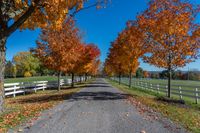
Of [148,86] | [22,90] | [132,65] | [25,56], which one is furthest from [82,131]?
[25,56]

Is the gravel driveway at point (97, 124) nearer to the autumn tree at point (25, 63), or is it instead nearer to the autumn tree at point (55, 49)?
the autumn tree at point (55, 49)

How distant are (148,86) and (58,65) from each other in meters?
11.2

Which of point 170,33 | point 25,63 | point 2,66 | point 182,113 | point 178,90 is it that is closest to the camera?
point 2,66

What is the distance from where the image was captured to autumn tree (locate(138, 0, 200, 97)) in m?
16.2

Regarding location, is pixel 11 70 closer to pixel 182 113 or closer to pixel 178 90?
pixel 178 90

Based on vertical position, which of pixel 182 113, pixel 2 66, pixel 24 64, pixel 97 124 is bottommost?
pixel 182 113

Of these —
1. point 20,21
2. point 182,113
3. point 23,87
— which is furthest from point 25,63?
point 182,113

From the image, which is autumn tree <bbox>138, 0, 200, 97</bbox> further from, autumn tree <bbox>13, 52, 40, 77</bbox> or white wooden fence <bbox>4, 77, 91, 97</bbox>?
autumn tree <bbox>13, 52, 40, 77</bbox>

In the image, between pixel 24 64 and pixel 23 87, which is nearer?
pixel 23 87

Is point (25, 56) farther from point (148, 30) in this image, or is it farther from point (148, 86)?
point (148, 30)

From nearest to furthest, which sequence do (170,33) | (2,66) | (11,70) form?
(2,66), (170,33), (11,70)

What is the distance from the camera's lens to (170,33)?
16.2 meters

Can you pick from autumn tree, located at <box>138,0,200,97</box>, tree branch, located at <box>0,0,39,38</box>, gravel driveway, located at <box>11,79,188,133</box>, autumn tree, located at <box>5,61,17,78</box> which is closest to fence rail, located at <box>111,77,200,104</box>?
autumn tree, located at <box>138,0,200,97</box>

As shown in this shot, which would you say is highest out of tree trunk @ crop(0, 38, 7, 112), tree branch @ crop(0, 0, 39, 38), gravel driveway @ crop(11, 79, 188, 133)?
tree branch @ crop(0, 0, 39, 38)
